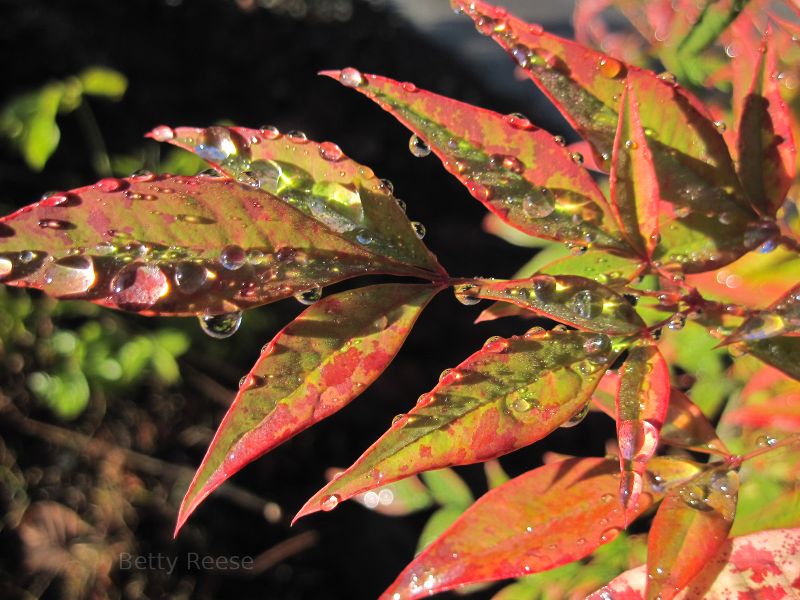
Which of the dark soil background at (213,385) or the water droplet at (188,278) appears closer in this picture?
the water droplet at (188,278)

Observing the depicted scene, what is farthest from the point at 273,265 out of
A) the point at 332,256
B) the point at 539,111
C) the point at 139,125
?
the point at 539,111

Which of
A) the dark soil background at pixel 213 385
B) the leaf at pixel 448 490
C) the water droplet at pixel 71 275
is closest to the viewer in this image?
the water droplet at pixel 71 275

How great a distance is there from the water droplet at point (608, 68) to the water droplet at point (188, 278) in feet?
0.91

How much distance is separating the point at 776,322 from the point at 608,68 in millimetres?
186

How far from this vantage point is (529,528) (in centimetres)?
45

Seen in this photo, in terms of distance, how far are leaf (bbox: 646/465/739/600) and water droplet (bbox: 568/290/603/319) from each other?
142mm

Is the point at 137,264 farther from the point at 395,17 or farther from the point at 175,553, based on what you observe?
the point at 395,17

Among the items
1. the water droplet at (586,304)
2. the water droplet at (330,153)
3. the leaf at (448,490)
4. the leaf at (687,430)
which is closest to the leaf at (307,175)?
the water droplet at (330,153)

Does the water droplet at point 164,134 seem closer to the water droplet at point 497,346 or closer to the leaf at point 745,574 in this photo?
the water droplet at point 497,346

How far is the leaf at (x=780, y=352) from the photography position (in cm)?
47

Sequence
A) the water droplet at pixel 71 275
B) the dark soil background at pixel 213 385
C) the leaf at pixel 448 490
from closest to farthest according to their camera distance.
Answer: the water droplet at pixel 71 275 → the leaf at pixel 448 490 → the dark soil background at pixel 213 385

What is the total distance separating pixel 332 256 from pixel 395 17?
2422 millimetres

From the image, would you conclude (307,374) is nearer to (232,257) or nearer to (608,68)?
(232,257)

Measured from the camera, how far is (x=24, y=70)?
72.7 inches
